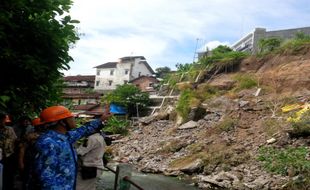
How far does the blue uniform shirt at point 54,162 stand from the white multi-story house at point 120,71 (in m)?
50.6

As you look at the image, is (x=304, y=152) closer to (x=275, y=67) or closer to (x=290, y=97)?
(x=290, y=97)

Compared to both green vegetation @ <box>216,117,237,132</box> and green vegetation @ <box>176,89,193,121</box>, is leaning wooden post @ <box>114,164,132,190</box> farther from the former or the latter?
green vegetation @ <box>176,89,193,121</box>

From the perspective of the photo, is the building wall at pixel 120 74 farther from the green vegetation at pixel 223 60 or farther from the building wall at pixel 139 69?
the green vegetation at pixel 223 60

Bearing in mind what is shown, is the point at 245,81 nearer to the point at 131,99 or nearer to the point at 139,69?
the point at 131,99

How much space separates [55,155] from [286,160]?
16.3 meters

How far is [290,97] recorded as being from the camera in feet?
90.1

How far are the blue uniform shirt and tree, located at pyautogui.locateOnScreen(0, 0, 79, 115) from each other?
3.28ft

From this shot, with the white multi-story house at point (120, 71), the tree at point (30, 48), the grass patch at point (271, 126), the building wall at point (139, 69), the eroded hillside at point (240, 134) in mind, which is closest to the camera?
the tree at point (30, 48)

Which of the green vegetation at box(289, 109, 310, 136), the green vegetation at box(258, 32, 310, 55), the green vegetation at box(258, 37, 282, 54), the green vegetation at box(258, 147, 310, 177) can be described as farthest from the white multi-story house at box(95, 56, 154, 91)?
the green vegetation at box(258, 147, 310, 177)

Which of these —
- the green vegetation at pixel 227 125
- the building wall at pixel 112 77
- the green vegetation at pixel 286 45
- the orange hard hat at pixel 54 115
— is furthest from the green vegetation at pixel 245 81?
the orange hard hat at pixel 54 115

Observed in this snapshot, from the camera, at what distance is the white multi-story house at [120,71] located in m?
54.5

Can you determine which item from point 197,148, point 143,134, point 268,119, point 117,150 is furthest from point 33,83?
point 143,134

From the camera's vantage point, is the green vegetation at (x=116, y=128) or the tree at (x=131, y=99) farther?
the tree at (x=131, y=99)

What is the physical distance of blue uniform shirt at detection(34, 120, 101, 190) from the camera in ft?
11.5
